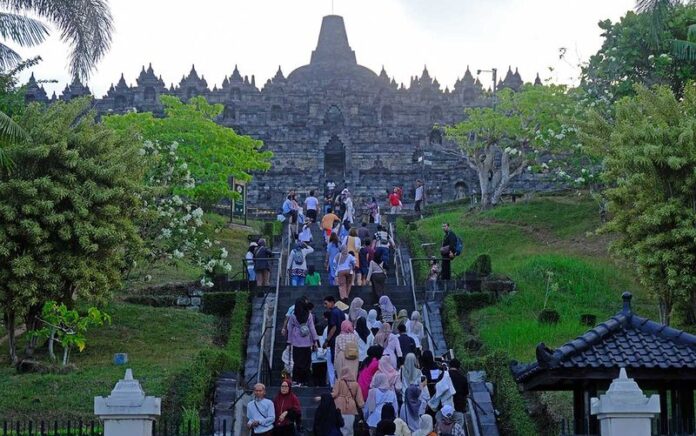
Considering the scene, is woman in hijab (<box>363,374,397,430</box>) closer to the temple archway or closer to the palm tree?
the palm tree

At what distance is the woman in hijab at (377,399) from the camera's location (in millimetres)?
19859

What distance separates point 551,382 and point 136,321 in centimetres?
1504

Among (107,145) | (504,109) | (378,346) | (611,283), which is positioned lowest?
(378,346)

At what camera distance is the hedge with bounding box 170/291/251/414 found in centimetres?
2159

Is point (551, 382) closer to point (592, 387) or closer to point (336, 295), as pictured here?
point (592, 387)

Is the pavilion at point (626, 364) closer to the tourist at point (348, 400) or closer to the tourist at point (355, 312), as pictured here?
the tourist at point (348, 400)

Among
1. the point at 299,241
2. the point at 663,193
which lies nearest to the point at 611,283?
the point at 663,193

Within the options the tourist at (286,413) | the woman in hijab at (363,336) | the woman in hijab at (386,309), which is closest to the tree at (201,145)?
the woman in hijab at (386,309)

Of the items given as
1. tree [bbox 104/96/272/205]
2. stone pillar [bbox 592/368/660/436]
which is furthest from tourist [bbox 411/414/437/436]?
tree [bbox 104/96/272/205]

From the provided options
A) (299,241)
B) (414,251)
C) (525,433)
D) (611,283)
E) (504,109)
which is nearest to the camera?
(525,433)

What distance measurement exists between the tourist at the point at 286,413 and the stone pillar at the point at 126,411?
9.58ft

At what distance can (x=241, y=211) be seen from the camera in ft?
161

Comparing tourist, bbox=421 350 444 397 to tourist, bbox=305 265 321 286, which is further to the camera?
tourist, bbox=305 265 321 286

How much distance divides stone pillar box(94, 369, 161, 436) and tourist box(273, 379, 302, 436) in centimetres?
292
